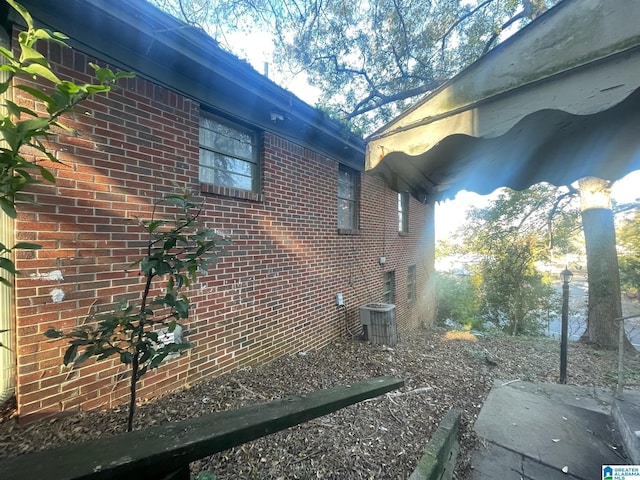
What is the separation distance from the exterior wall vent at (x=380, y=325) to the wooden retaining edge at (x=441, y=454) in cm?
261

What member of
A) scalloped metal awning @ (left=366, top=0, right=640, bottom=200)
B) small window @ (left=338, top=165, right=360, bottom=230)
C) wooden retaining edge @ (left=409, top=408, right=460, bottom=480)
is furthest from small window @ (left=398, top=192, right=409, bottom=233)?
wooden retaining edge @ (left=409, top=408, right=460, bottom=480)

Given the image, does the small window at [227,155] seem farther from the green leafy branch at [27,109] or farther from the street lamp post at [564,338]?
the street lamp post at [564,338]

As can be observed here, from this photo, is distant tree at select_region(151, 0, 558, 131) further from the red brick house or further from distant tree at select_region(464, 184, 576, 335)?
distant tree at select_region(464, 184, 576, 335)

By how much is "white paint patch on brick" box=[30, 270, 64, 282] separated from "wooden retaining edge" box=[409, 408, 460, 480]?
3039 millimetres

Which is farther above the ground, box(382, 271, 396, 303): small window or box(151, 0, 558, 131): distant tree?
box(151, 0, 558, 131): distant tree

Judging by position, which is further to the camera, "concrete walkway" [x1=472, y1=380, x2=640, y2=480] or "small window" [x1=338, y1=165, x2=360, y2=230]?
"small window" [x1=338, y1=165, x2=360, y2=230]

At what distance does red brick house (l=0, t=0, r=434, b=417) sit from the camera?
2.32 m

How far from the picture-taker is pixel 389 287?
26.0 feet

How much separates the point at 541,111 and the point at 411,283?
837 cm

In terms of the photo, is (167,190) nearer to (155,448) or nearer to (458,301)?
(155,448)

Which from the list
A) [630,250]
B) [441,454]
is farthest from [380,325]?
[630,250]

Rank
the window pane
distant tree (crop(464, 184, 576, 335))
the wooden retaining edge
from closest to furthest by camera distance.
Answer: the wooden retaining edge → the window pane → distant tree (crop(464, 184, 576, 335))

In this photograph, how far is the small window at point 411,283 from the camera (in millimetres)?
9203

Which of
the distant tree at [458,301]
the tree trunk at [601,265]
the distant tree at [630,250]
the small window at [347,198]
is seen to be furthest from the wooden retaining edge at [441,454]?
the distant tree at [630,250]
